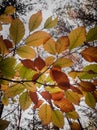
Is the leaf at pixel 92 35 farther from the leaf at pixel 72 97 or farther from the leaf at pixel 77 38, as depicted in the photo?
the leaf at pixel 72 97

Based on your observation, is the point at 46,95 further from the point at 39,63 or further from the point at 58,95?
the point at 39,63

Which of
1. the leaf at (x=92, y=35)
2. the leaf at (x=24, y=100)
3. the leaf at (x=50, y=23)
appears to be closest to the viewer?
the leaf at (x=92, y=35)

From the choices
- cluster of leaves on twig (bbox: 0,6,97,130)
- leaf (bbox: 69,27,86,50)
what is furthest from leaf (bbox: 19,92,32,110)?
leaf (bbox: 69,27,86,50)

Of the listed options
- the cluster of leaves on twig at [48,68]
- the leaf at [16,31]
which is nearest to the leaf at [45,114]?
the cluster of leaves on twig at [48,68]

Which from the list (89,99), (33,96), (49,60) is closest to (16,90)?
(33,96)

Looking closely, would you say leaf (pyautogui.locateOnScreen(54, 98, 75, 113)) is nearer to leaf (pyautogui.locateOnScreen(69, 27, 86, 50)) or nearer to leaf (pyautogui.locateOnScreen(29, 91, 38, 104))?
leaf (pyautogui.locateOnScreen(29, 91, 38, 104))
